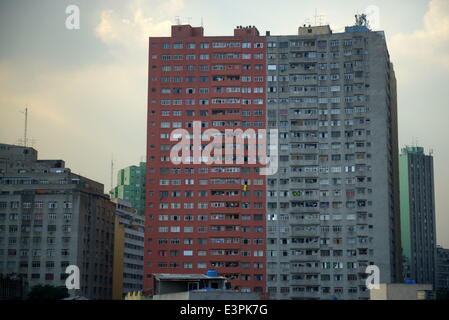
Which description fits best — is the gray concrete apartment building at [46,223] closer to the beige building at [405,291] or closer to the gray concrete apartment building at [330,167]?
the gray concrete apartment building at [330,167]

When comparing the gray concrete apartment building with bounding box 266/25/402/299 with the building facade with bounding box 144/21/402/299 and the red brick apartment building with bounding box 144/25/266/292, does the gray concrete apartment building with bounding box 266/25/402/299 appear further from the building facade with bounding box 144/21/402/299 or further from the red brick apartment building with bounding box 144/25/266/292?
the red brick apartment building with bounding box 144/25/266/292

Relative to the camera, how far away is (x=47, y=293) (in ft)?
527

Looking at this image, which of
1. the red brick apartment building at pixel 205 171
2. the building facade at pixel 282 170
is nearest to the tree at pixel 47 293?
the building facade at pixel 282 170

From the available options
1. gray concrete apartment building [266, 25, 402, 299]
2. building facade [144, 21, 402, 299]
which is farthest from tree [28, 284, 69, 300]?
gray concrete apartment building [266, 25, 402, 299]

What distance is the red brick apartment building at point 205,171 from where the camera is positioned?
163250mm

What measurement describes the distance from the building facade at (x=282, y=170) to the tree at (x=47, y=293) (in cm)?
1706

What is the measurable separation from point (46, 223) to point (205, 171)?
39.1 meters

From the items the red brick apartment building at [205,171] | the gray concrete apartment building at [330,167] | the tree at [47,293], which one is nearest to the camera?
the tree at [47,293]

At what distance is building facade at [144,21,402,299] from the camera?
163 metres

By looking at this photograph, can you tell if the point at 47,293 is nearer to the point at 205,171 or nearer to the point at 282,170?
the point at 205,171

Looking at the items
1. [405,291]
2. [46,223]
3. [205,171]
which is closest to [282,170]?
[205,171]

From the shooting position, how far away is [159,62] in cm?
17138
